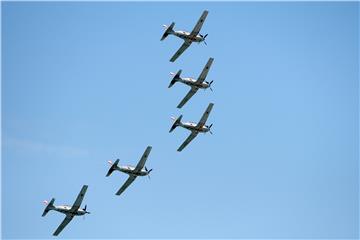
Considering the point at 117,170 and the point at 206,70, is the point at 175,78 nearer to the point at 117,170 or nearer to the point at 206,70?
the point at 206,70

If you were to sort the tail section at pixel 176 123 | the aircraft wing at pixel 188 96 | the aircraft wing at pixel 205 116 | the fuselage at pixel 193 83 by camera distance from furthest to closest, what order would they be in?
the aircraft wing at pixel 205 116 < the aircraft wing at pixel 188 96 < the fuselage at pixel 193 83 < the tail section at pixel 176 123

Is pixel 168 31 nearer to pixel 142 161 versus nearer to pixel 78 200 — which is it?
pixel 142 161

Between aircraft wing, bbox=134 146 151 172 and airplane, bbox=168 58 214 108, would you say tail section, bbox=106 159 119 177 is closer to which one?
aircraft wing, bbox=134 146 151 172

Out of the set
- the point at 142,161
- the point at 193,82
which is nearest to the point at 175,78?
the point at 193,82

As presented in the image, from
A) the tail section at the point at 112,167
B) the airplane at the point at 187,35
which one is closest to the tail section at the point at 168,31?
the airplane at the point at 187,35

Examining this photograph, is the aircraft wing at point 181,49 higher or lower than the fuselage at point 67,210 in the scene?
higher

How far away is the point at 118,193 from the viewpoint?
12144 cm

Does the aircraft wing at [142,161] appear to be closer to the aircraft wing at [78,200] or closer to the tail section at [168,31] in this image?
the aircraft wing at [78,200]

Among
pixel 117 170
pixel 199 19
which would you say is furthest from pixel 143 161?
pixel 199 19

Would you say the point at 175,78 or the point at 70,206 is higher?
the point at 175,78

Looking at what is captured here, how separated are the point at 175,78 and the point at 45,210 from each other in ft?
79.7

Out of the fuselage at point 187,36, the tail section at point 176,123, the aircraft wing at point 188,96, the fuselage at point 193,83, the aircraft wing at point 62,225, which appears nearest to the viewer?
the fuselage at point 187,36

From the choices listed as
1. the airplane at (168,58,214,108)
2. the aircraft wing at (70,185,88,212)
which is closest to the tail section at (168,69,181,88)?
the airplane at (168,58,214,108)

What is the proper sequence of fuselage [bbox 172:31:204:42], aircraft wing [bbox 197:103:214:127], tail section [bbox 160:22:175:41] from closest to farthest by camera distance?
1. tail section [bbox 160:22:175:41]
2. fuselage [bbox 172:31:204:42]
3. aircraft wing [bbox 197:103:214:127]
